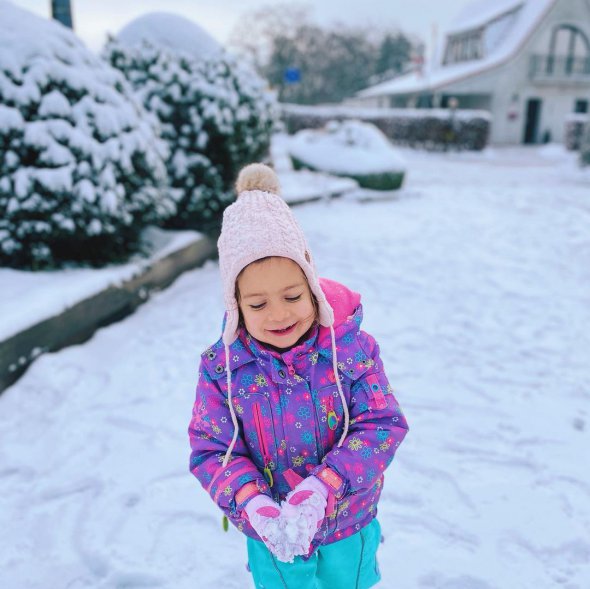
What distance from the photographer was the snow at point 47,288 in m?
3.39

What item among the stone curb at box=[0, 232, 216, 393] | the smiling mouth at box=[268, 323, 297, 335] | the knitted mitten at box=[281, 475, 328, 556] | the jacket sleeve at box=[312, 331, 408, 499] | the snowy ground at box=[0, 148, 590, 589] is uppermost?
the smiling mouth at box=[268, 323, 297, 335]

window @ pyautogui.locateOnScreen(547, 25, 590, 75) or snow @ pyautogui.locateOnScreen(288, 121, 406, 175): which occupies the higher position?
window @ pyautogui.locateOnScreen(547, 25, 590, 75)

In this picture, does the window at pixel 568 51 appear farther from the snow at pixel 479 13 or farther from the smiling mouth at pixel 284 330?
the smiling mouth at pixel 284 330

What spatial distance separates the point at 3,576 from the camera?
81.9 inches

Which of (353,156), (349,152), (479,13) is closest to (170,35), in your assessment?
(353,156)

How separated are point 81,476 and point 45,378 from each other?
986 millimetres

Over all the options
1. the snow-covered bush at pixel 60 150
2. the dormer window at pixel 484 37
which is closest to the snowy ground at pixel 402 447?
the snow-covered bush at pixel 60 150

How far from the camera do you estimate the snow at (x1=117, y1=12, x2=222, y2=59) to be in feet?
20.9

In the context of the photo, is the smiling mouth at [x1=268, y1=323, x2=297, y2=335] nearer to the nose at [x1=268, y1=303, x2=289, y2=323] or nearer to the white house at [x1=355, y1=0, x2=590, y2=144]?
the nose at [x1=268, y1=303, x2=289, y2=323]

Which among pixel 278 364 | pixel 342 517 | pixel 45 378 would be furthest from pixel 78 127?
pixel 342 517

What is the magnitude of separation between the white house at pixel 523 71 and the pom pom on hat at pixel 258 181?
28629mm

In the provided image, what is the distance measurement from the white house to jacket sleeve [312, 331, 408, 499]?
29.2m

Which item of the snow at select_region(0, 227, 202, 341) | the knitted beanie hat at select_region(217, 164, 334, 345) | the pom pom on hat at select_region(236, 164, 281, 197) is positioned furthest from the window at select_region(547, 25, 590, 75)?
the knitted beanie hat at select_region(217, 164, 334, 345)

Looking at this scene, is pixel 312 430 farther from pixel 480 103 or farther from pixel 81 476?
pixel 480 103
